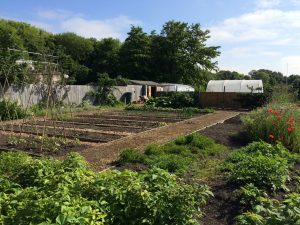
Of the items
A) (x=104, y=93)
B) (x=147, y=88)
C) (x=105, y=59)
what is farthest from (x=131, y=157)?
(x=105, y=59)

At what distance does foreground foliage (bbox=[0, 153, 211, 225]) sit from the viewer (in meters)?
2.71

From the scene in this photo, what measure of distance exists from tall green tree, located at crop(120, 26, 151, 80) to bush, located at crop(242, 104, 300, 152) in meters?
33.4

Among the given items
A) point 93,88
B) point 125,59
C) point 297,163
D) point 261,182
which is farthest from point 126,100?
point 261,182

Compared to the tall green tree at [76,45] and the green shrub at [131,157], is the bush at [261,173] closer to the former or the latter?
the green shrub at [131,157]

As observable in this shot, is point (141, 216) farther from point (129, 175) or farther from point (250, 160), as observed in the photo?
point (250, 160)

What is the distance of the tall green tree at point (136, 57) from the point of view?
42.9 metres

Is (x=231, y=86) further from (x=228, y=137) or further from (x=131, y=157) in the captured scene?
(x=131, y=157)

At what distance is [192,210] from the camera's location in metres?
3.30

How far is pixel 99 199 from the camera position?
3.36 metres

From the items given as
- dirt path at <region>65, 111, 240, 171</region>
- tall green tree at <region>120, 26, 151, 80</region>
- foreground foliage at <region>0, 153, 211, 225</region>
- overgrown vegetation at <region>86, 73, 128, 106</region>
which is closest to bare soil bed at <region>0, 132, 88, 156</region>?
dirt path at <region>65, 111, 240, 171</region>

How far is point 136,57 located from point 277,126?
3474 centimetres

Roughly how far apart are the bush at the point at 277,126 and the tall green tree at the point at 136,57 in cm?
3344

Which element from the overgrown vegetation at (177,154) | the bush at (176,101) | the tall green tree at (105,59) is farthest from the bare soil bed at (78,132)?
the tall green tree at (105,59)

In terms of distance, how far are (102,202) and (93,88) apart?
22396mm
